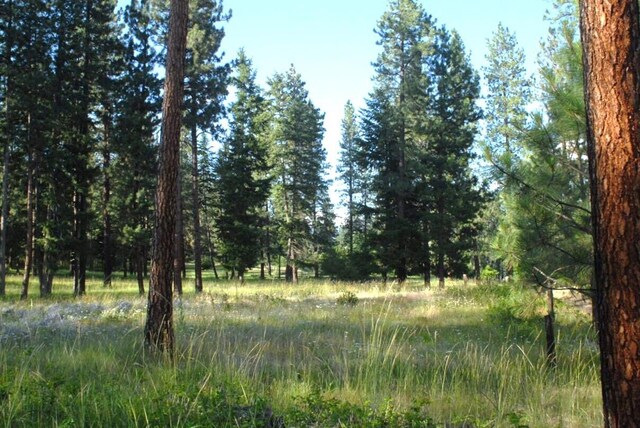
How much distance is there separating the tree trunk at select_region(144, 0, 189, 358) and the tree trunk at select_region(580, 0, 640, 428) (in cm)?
512

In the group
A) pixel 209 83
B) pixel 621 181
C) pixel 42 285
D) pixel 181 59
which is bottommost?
pixel 42 285

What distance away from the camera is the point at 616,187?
9.04ft

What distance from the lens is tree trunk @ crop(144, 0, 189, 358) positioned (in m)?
6.45

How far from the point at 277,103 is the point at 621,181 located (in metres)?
38.3

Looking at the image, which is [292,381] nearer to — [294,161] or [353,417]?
[353,417]

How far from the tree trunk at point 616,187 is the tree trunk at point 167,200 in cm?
512

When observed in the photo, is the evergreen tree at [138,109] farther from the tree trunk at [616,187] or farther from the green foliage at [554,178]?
the tree trunk at [616,187]

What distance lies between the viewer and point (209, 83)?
21.7 m

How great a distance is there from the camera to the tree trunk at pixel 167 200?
645cm

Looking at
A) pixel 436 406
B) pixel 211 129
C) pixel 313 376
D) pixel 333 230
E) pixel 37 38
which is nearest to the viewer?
pixel 436 406

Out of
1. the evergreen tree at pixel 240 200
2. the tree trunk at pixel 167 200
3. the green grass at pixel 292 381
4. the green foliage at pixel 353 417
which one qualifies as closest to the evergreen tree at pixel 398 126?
the evergreen tree at pixel 240 200

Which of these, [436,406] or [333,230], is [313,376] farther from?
[333,230]

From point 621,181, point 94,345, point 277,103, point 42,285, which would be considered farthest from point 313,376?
point 277,103

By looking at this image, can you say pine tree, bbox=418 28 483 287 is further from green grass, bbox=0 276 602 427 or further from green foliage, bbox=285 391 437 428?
green foliage, bbox=285 391 437 428
